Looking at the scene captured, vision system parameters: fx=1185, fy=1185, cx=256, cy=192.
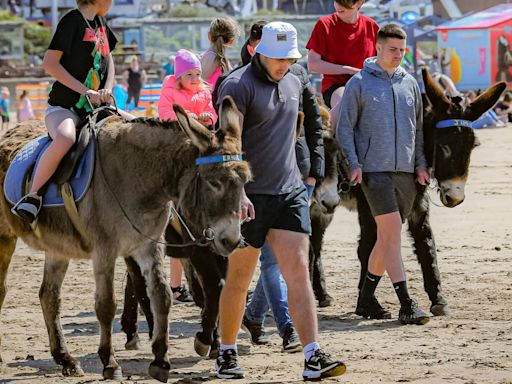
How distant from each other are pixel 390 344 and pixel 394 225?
3.81ft

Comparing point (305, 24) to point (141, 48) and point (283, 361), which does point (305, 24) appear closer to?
point (141, 48)

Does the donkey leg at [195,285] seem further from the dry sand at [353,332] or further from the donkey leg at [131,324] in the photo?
the donkey leg at [131,324]

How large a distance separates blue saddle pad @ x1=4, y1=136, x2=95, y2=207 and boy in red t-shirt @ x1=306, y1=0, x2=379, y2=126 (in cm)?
291

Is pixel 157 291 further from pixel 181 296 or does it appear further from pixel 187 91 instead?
pixel 181 296

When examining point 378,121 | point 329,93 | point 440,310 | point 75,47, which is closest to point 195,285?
point 378,121

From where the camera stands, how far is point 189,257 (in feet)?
28.2

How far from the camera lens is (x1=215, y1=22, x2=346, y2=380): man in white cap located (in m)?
7.46

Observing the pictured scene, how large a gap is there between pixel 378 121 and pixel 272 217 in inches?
96.7

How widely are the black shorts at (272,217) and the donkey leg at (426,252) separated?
2.86m

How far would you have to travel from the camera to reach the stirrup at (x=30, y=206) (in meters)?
8.18

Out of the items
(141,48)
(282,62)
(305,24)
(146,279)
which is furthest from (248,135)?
(141,48)

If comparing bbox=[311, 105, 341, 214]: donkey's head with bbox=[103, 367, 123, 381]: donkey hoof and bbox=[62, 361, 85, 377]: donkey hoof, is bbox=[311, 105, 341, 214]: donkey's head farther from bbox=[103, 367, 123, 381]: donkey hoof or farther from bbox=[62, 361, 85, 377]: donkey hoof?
bbox=[103, 367, 123, 381]: donkey hoof

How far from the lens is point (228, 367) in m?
7.76

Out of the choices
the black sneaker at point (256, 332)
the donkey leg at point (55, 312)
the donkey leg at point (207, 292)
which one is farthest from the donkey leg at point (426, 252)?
the donkey leg at point (55, 312)
